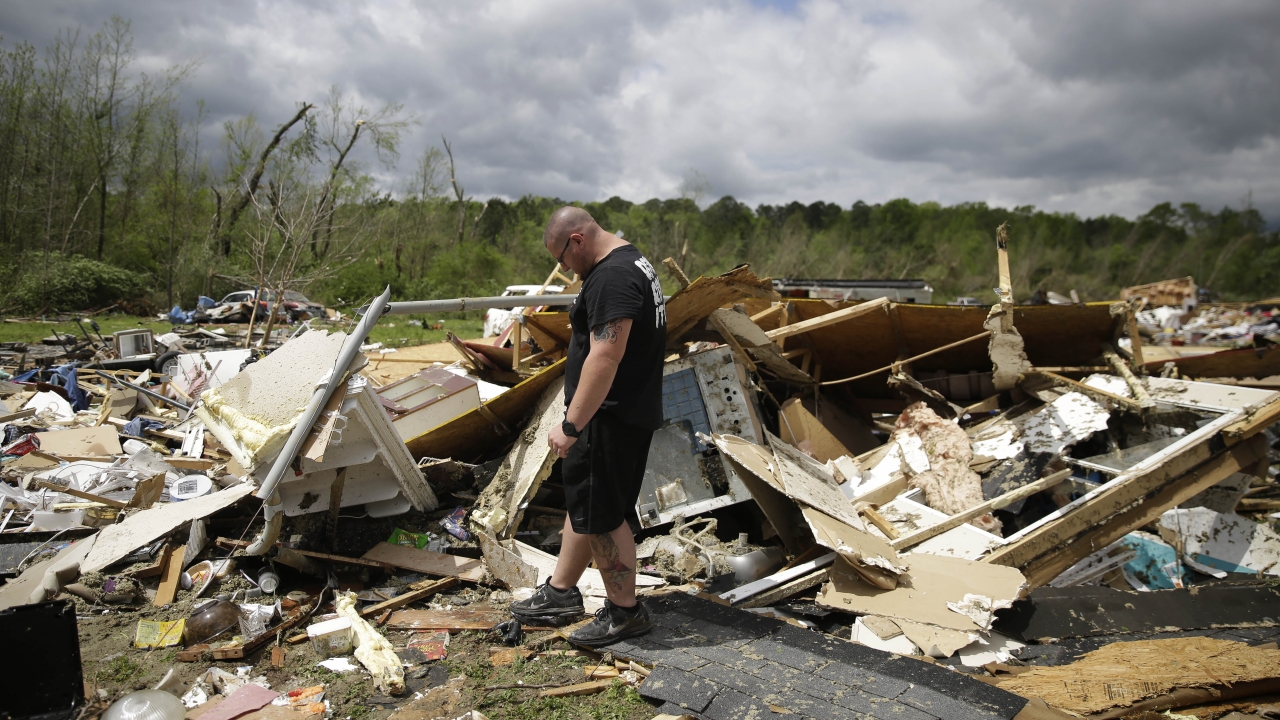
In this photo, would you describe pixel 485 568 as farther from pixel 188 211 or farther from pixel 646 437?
pixel 188 211

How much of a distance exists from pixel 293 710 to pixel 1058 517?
11.4ft

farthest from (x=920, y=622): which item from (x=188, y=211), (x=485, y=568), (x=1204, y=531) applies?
(x=188, y=211)

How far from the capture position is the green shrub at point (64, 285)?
17422 millimetres

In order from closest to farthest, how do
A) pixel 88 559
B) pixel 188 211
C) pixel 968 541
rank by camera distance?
pixel 88 559 < pixel 968 541 < pixel 188 211

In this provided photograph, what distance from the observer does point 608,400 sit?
2242mm

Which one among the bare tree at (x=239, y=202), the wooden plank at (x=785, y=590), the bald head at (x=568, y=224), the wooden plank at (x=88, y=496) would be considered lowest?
the wooden plank at (x=785, y=590)

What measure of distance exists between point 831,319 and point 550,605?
10.1 feet

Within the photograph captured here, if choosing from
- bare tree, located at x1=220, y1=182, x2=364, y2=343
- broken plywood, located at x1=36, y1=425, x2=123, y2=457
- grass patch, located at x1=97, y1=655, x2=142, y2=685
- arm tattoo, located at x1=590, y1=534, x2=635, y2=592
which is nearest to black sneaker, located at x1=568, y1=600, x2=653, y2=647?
arm tattoo, located at x1=590, y1=534, x2=635, y2=592

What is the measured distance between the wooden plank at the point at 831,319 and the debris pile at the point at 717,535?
0.02 m

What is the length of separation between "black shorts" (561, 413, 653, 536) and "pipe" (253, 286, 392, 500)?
3.16ft

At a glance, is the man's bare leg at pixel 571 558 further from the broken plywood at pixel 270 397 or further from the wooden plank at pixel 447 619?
the broken plywood at pixel 270 397

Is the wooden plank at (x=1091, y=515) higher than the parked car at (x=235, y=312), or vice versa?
the parked car at (x=235, y=312)

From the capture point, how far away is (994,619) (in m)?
2.64

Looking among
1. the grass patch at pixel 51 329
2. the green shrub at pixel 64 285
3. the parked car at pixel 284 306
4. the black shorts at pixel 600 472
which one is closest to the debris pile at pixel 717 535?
the black shorts at pixel 600 472
